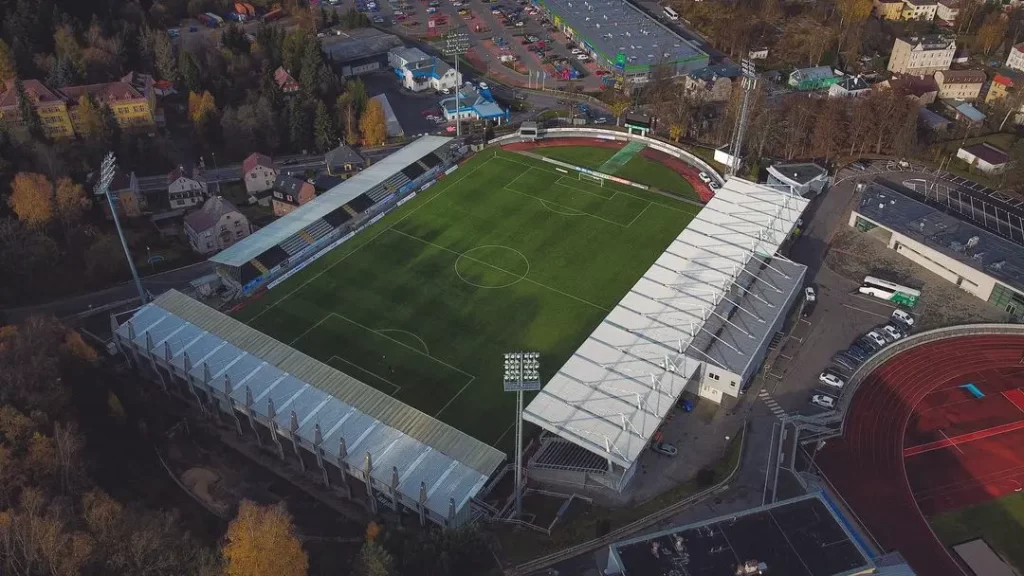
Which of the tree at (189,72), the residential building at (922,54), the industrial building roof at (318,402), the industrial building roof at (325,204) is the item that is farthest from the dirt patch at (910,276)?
the tree at (189,72)

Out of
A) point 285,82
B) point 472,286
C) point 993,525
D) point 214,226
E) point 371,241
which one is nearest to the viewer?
point 993,525

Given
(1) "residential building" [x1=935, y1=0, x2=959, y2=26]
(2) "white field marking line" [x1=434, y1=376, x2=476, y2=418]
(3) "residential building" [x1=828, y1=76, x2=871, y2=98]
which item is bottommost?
(2) "white field marking line" [x1=434, y1=376, x2=476, y2=418]

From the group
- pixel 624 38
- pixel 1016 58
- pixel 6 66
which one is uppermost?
pixel 6 66

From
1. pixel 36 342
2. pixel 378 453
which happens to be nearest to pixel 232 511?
pixel 378 453

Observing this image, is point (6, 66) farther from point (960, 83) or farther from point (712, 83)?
point (960, 83)

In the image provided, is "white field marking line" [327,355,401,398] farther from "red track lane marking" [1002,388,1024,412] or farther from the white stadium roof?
"red track lane marking" [1002,388,1024,412]

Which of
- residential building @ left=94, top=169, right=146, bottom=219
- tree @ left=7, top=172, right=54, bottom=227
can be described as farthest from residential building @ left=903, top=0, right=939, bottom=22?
tree @ left=7, top=172, right=54, bottom=227

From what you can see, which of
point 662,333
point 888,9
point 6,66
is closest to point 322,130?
point 6,66
